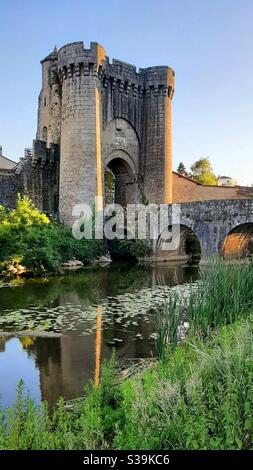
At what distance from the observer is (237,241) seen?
73.2ft

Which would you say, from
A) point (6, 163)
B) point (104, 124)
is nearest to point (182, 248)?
point (104, 124)

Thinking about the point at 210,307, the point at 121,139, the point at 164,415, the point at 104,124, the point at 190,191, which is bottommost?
the point at 164,415

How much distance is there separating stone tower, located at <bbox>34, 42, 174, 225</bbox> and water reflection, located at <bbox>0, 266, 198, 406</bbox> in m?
8.69

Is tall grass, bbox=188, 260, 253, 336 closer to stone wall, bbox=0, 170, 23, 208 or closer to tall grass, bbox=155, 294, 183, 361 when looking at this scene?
tall grass, bbox=155, 294, 183, 361

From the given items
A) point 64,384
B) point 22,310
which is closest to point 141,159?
point 22,310

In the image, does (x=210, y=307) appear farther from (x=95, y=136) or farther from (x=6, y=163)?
(x=6, y=163)

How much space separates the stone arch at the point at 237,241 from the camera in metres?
19.6

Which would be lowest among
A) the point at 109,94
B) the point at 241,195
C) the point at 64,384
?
the point at 64,384

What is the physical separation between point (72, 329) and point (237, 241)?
15769 millimetres

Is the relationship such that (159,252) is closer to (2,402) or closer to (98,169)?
(98,169)

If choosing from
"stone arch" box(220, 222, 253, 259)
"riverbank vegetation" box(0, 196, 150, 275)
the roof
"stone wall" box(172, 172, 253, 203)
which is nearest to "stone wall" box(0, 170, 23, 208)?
"riverbank vegetation" box(0, 196, 150, 275)

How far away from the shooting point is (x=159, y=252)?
22859mm

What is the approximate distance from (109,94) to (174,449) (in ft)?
76.7
